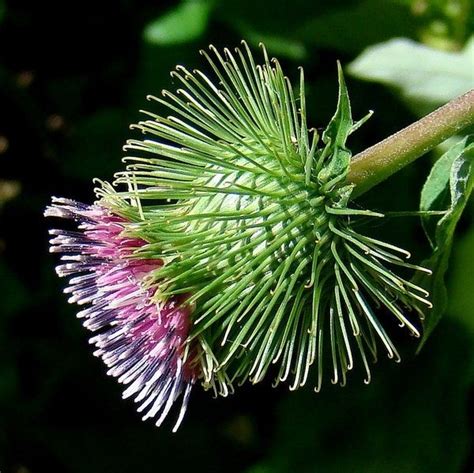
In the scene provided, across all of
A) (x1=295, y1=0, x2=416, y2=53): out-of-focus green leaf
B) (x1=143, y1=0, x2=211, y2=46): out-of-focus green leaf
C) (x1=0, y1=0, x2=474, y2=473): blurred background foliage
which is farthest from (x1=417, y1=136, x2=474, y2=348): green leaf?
(x1=143, y1=0, x2=211, y2=46): out-of-focus green leaf

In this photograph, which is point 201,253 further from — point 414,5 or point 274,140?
point 414,5

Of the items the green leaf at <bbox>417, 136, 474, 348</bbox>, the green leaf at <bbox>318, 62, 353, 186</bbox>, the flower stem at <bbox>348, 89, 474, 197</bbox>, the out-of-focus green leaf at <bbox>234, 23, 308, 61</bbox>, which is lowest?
the green leaf at <bbox>417, 136, 474, 348</bbox>

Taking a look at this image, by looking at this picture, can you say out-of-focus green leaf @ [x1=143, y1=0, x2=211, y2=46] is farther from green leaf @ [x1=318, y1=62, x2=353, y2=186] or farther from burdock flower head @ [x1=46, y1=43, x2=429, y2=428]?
green leaf @ [x1=318, y1=62, x2=353, y2=186]

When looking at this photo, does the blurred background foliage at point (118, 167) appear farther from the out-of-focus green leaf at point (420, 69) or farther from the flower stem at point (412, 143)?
the flower stem at point (412, 143)

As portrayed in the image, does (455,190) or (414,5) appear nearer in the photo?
(455,190)

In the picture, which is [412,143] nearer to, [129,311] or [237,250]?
[237,250]

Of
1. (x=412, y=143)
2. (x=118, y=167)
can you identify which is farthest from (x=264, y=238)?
(x=118, y=167)

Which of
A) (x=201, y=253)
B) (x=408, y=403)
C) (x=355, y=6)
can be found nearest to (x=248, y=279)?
(x=201, y=253)
